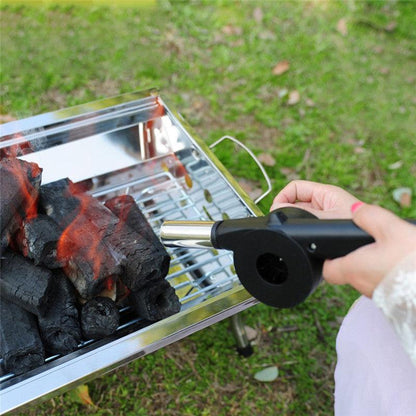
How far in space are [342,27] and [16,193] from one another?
2957 mm

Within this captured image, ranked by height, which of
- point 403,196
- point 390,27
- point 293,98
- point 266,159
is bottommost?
point 403,196

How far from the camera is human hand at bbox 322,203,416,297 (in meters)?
0.93

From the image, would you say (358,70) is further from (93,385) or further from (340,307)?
(93,385)

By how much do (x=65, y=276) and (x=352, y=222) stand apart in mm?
878

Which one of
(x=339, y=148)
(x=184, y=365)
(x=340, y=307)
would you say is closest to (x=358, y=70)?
(x=339, y=148)

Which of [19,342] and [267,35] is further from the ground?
[19,342]

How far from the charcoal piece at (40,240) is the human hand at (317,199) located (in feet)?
2.01

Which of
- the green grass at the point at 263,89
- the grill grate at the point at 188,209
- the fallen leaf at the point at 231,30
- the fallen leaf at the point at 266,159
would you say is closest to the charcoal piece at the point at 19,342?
the grill grate at the point at 188,209

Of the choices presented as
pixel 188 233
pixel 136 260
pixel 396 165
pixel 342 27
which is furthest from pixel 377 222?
pixel 342 27

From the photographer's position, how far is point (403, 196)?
2.74 m

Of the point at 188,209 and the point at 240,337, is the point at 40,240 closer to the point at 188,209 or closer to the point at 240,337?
the point at 188,209

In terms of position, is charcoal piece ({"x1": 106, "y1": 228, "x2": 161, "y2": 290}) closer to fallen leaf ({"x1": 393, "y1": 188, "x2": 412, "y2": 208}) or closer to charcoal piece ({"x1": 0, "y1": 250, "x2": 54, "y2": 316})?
charcoal piece ({"x1": 0, "y1": 250, "x2": 54, "y2": 316})

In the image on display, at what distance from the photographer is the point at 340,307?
227 centimetres

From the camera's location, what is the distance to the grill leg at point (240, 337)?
197 cm
